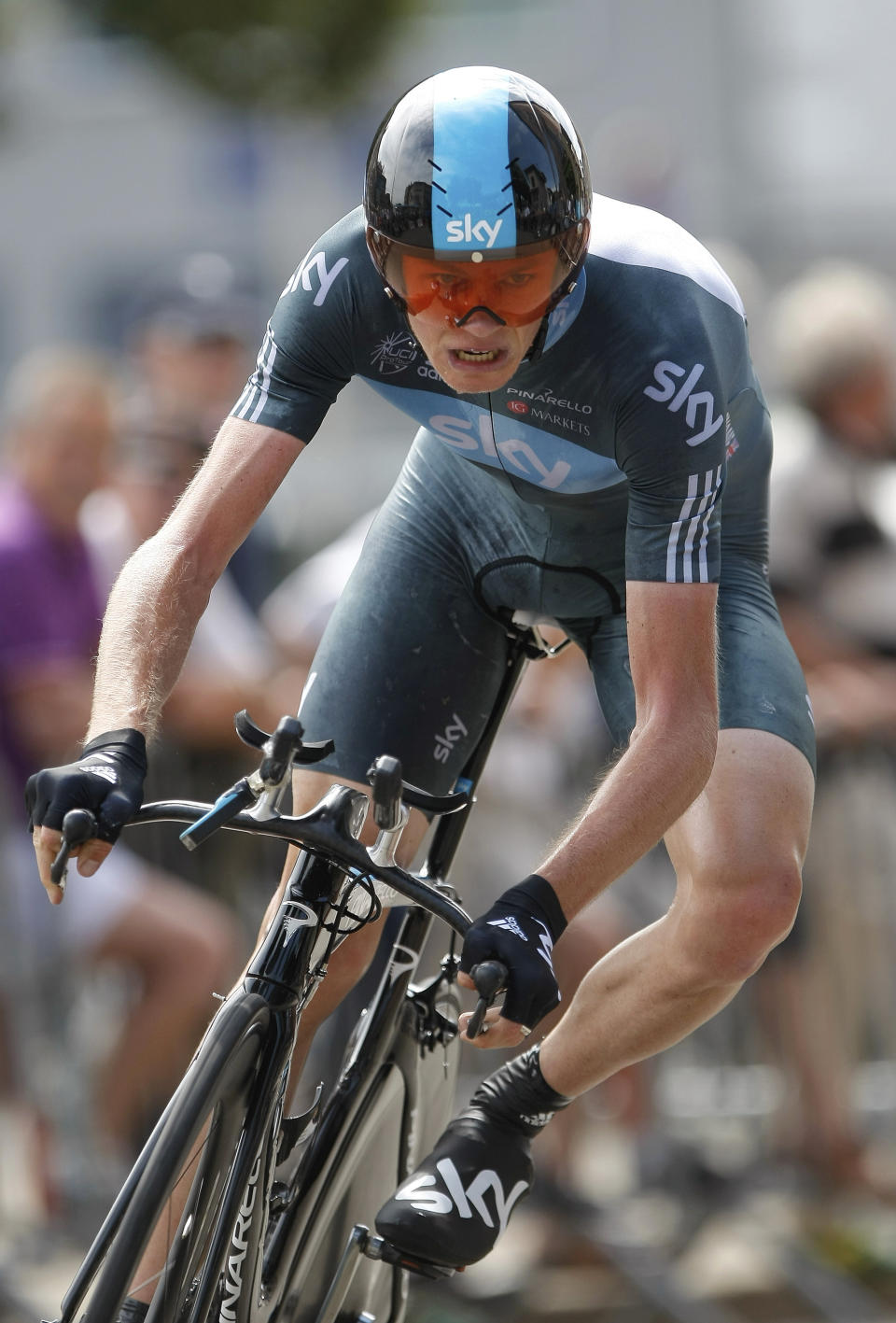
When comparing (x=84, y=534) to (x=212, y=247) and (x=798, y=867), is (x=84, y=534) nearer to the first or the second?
(x=798, y=867)

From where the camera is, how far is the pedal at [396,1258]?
3.48 metres

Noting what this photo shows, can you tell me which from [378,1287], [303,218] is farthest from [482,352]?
[303,218]

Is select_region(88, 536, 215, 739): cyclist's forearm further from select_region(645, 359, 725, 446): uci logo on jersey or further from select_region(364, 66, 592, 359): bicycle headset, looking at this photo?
select_region(645, 359, 725, 446): uci logo on jersey

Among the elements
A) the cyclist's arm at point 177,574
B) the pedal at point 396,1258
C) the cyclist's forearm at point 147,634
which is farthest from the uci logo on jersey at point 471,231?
the pedal at point 396,1258

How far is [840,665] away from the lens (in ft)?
20.9

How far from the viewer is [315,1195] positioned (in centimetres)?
351

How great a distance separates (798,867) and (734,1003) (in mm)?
3424

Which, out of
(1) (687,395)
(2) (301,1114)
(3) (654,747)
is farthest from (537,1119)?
(1) (687,395)

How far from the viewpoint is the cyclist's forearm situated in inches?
127

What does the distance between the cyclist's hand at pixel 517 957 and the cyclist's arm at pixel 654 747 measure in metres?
0.10

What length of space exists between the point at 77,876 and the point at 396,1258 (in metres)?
2.48

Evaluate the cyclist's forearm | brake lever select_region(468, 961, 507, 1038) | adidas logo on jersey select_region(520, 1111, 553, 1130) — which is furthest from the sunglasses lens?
adidas logo on jersey select_region(520, 1111, 553, 1130)

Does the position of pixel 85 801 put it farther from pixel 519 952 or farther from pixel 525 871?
pixel 525 871

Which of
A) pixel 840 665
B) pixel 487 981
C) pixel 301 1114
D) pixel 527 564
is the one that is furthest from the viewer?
pixel 840 665
